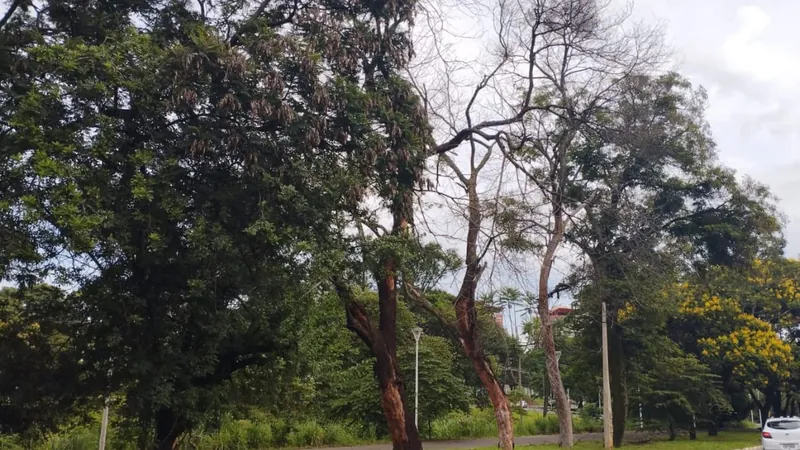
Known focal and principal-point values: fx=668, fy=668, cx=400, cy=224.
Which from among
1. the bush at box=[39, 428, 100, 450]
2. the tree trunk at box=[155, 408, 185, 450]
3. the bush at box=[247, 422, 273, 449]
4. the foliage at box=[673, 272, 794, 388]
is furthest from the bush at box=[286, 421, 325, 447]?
the foliage at box=[673, 272, 794, 388]

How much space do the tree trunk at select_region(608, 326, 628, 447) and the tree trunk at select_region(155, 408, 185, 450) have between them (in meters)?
16.2

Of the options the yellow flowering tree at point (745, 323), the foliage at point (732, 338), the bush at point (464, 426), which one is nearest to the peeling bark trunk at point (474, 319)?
the bush at point (464, 426)

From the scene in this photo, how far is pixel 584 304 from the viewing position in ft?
68.6

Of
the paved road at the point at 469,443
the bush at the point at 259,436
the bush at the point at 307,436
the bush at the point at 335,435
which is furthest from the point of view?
the bush at the point at 335,435

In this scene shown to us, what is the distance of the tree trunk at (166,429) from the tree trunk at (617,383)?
1622cm

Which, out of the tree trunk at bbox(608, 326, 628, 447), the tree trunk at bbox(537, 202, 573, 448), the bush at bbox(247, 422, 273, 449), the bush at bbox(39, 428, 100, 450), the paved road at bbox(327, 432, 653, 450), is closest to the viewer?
the bush at bbox(39, 428, 100, 450)

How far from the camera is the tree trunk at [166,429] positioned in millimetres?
10875

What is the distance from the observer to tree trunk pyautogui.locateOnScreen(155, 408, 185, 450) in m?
10.9

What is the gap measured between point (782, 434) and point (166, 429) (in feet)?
50.9

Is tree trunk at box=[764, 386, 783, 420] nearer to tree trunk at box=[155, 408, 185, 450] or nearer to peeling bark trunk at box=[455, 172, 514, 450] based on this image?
peeling bark trunk at box=[455, 172, 514, 450]

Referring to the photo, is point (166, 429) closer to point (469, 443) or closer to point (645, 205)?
point (645, 205)

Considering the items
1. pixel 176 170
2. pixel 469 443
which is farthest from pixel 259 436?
pixel 176 170

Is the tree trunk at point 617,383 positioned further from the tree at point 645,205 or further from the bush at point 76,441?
the bush at point 76,441

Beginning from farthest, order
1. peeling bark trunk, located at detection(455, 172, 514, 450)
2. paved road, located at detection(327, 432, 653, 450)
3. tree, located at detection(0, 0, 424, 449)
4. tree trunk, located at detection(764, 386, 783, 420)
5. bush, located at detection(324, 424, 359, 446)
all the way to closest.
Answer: tree trunk, located at detection(764, 386, 783, 420) → bush, located at detection(324, 424, 359, 446) → paved road, located at detection(327, 432, 653, 450) → peeling bark trunk, located at detection(455, 172, 514, 450) → tree, located at detection(0, 0, 424, 449)
